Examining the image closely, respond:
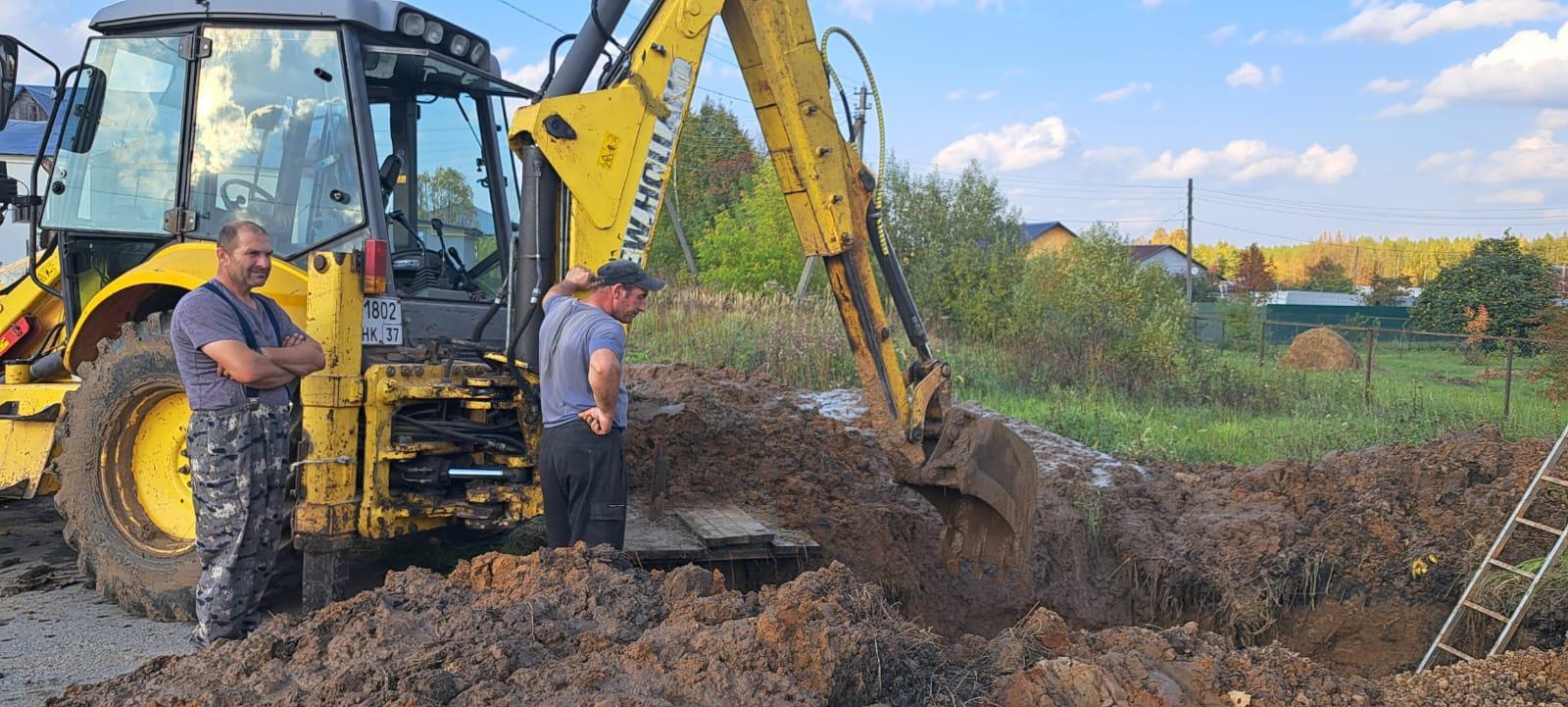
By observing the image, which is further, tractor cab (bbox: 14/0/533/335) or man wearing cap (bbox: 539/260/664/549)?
tractor cab (bbox: 14/0/533/335)

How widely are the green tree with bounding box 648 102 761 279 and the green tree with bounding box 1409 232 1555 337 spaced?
16356mm

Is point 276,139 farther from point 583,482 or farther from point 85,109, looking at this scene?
point 583,482

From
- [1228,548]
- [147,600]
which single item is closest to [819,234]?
[147,600]

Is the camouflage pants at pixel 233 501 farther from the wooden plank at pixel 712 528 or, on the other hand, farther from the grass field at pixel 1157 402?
the grass field at pixel 1157 402

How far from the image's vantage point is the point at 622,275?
4.63 meters

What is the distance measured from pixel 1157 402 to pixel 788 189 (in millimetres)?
9669

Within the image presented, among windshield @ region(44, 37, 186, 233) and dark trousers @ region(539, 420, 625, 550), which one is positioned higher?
windshield @ region(44, 37, 186, 233)

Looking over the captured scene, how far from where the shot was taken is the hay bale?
67.0 ft

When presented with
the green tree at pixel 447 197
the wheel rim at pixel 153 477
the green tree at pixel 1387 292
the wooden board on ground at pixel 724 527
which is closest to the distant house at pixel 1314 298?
the green tree at pixel 1387 292

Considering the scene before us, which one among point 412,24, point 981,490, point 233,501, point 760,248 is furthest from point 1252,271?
point 233,501

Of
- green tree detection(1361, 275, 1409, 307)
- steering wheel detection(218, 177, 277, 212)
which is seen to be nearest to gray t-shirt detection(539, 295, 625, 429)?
steering wheel detection(218, 177, 277, 212)

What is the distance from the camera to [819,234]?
5.62 metres

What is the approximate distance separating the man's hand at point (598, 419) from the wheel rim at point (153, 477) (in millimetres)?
2068

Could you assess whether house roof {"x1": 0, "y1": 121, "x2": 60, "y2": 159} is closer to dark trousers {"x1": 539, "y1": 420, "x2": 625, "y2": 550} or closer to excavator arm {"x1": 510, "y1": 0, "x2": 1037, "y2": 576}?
excavator arm {"x1": 510, "y1": 0, "x2": 1037, "y2": 576}
